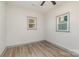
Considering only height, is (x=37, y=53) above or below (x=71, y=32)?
below

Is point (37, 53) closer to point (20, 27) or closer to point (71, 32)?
point (71, 32)

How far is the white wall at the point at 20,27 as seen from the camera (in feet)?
15.2

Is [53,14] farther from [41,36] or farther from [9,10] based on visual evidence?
[9,10]

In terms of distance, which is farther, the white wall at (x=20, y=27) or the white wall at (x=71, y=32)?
the white wall at (x=20, y=27)

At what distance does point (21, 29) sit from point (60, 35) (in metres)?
2.11

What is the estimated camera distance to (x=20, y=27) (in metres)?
5.01

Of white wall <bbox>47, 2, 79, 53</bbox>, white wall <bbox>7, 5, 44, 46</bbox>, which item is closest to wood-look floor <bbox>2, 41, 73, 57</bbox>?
white wall <bbox>47, 2, 79, 53</bbox>

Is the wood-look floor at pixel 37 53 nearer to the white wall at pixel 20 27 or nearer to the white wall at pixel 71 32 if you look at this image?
the white wall at pixel 71 32

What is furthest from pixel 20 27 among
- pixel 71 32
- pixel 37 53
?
pixel 71 32

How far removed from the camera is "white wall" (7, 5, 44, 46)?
15.2ft

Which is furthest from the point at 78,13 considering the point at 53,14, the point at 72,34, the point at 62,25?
the point at 53,14

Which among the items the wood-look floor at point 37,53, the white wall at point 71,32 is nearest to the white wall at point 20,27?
the wood-look floor at point 37,53

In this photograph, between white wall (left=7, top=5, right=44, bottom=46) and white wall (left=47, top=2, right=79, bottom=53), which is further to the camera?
white wall (left=7, top=5, right=44, bottom=46)

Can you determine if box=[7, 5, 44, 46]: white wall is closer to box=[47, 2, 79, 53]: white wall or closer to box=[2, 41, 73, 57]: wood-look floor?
box=[2, 41, 73, 57]: wood-look floor
